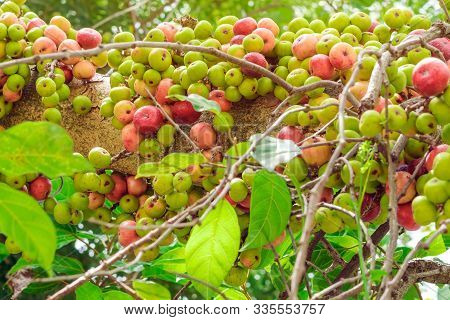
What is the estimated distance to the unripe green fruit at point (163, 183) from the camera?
1345 millimetres

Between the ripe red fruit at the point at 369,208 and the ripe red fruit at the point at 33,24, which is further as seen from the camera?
the ripe red fruit at the point at 33,24

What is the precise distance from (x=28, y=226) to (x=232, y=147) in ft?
1.33

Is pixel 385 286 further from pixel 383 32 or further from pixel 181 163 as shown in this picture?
pixel 383 32

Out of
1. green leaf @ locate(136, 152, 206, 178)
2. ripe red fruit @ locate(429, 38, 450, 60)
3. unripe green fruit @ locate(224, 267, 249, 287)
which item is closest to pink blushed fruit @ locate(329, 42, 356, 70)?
ripe red fruit @ locate(429, 38, 450, 60)

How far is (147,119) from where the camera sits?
1.44 metres

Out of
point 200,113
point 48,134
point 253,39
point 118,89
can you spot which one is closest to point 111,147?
point 118,89

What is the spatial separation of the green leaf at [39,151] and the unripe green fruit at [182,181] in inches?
15.4

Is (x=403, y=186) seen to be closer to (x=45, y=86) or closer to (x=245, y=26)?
(x=245, y=26)

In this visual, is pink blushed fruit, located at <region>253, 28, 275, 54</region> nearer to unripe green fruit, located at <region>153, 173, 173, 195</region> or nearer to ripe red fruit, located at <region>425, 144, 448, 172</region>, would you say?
unripe green fruit, located at <region>153, 173, 173, 195</region>

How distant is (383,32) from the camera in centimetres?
150

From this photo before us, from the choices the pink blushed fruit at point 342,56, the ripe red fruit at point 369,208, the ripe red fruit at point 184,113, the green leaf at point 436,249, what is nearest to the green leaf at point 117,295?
the ripe red fruit at point 184,113

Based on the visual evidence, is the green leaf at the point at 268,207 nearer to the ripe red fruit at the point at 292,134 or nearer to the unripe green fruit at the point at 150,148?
the ripe red fruit at the point at 292,134

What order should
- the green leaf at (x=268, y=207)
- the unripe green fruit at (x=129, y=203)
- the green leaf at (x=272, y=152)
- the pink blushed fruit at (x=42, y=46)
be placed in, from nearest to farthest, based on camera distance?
the green leaf at (x=272, y=152) < the green leaf at (x=268, y=207) < the unripe green fruit at (x=129, y=203) < the pink blushed fruit at (x=42, y=46)
